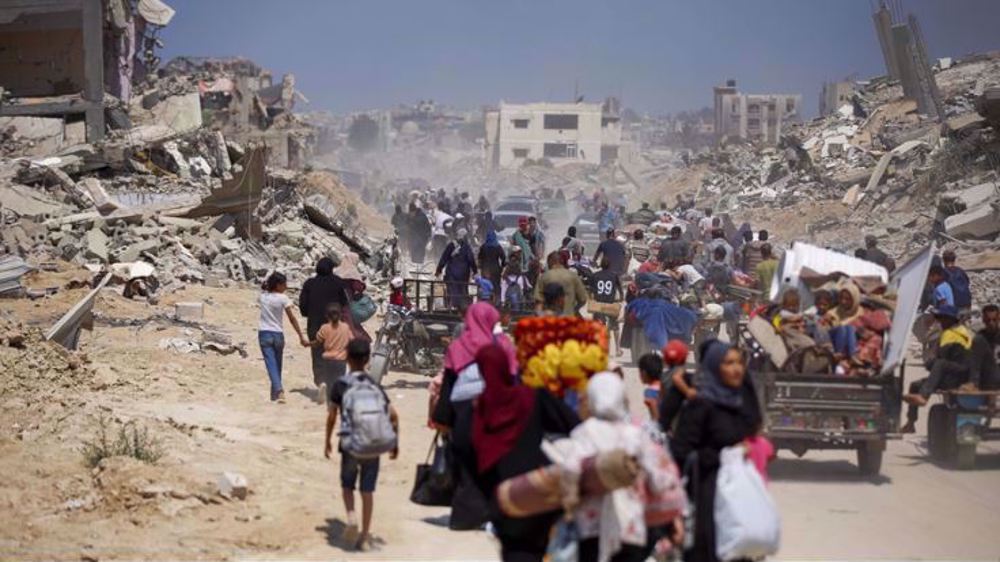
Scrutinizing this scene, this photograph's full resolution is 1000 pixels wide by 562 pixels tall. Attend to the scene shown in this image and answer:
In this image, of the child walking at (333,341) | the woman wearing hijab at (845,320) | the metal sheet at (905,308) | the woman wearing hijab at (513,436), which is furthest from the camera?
the child walking at (333,341)

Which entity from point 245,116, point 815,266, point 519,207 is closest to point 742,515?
point 815,266

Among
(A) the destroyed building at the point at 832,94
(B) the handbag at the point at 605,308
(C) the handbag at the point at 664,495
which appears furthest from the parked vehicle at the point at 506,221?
(A) the destroyed building at the point at 832,94

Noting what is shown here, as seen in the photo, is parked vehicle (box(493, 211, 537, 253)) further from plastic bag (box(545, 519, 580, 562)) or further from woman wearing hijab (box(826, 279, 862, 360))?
plastic bag (box(545, 519, 580, 562))

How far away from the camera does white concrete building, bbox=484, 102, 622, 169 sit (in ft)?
377

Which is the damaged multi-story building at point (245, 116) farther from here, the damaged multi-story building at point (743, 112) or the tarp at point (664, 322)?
the damaged multi-story building at point (743, 112)

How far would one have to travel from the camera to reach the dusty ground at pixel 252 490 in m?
9.41

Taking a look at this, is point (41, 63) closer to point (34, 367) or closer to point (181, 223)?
point (181, 223)

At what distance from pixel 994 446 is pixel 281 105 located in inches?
2329

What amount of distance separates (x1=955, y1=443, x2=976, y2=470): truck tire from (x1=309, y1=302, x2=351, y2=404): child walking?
5960mm

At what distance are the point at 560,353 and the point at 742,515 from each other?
1277 mm

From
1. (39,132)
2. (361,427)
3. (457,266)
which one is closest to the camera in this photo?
(361,427)

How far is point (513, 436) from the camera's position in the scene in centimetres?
686

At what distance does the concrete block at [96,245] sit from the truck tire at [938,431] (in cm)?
1623

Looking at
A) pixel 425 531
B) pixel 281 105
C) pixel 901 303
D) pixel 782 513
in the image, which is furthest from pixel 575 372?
pixel 281 105
